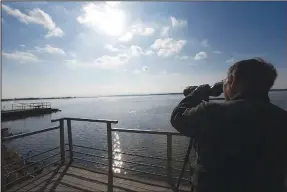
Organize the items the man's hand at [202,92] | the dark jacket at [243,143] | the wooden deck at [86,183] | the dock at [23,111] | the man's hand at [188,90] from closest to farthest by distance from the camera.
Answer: the dark jacket at [243,143] → the man's hand at [202,92] → the man's hand at [188,90] → the wooden deck at [86,183] → the dock at [23,111]

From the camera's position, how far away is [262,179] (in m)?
1.33

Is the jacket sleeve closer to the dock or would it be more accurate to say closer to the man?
the man

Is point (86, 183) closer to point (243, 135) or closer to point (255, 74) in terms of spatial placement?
point (243, 135)

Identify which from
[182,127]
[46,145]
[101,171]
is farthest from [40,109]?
[182,127]

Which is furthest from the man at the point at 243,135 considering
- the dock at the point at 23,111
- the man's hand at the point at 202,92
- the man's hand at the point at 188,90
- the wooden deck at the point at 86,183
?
the dock at the point at 23,111

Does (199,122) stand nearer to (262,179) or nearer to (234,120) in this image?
(234,120)

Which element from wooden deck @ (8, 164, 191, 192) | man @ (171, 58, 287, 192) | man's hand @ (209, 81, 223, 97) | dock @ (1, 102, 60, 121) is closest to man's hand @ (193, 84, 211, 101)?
man's hand @ (209, 81, 223, 97)

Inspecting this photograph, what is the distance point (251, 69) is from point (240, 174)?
627mm

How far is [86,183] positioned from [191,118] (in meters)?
3.44

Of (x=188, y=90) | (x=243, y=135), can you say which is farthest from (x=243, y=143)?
(x=188, y=90)

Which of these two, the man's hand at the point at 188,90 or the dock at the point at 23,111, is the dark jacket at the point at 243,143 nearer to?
the man's hand at the point at 188,90

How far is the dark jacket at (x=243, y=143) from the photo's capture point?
4.22ft

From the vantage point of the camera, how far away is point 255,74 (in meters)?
1.38

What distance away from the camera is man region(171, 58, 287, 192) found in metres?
1.29
